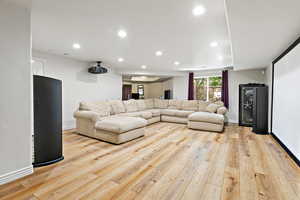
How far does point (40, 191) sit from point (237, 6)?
2.86 metres

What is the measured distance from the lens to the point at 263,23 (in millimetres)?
1803

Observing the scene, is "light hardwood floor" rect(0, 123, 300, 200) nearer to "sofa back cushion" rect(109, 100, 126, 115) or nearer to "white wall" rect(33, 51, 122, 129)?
"sofa back cushion" rect(109, 100, 126, 115)

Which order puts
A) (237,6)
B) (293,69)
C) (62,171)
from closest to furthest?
(237,6)
(62,171)
(293,69)

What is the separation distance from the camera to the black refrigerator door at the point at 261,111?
13.4 ft

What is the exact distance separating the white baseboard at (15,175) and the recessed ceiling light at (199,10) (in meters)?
3.03

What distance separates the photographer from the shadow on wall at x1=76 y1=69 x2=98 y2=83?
4766mm

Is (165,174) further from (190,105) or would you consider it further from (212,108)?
(190,105)

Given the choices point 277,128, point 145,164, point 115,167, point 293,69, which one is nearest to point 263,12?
point 293,69

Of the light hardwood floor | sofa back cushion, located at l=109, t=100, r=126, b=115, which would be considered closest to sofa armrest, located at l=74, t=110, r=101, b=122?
the light hardwood floor

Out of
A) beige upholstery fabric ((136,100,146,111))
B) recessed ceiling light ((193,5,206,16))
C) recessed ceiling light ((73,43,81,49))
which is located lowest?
beige upholstery fabric ((136,100,146,111))

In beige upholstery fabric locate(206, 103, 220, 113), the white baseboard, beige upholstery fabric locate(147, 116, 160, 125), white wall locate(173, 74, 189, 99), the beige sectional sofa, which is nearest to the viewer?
the white baseboard

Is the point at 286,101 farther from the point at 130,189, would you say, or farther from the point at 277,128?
the point at 130,189

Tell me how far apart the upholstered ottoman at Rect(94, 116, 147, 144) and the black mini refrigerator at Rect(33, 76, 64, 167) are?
0.99 meters

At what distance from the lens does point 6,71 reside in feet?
5.71
